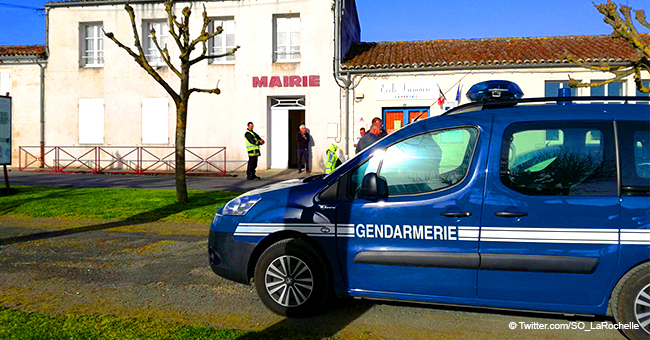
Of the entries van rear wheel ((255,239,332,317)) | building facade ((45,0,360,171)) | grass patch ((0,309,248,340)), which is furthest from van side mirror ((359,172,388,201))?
building facade ((45,0,360,171))

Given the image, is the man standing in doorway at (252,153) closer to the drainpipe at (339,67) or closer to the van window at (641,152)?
the drainpipe at (339,67)

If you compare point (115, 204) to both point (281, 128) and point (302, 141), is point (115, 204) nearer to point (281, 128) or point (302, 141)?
point (302, 141)

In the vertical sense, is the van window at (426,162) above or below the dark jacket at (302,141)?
below

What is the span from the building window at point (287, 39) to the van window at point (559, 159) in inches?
624

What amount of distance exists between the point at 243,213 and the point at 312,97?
14.5 m

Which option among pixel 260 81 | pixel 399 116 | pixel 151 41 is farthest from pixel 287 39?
pixel 151 41

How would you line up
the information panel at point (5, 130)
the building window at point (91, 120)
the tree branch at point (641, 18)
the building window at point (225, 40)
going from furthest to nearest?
the building window at point (91, 120)
the building window at point (225, 40)
the information panel at point (5, 130)
the tree branch at point (641, 18)

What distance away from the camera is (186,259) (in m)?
6.29

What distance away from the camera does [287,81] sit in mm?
18781

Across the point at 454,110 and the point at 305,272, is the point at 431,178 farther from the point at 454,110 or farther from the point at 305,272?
the point at 305,272

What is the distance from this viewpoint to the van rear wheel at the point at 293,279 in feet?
13.8


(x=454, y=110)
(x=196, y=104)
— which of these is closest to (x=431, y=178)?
(x=454, y=110)

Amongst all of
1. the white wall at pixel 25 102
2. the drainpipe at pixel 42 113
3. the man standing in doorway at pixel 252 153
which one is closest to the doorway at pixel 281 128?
the man standing in doorway at pixel 252 153

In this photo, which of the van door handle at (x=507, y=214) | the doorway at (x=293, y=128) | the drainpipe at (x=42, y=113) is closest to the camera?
the van door handle at (x=507, y=214)
